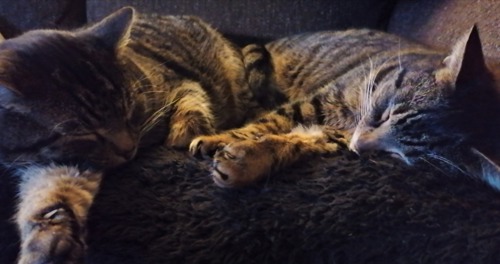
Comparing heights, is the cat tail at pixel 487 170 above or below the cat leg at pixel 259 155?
above

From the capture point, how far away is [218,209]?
3.71 feet

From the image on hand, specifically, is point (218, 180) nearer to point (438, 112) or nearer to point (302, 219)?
point (302, 219)

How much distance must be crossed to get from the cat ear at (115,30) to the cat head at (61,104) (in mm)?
50

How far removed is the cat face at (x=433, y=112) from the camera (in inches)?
48.6

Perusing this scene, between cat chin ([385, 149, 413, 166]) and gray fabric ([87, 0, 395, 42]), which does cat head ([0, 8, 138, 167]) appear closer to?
cat chin ([385, 149, 413, 166])

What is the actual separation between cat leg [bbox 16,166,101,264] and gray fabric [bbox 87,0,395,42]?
3.51ft

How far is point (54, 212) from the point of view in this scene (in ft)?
3.67

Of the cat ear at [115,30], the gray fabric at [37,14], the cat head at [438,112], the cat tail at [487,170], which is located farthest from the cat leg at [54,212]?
the gray fabric at [37,14]

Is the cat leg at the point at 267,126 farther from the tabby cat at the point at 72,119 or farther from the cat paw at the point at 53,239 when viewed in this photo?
the cat paw at the point at 53,239

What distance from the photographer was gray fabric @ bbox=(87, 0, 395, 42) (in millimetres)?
2125

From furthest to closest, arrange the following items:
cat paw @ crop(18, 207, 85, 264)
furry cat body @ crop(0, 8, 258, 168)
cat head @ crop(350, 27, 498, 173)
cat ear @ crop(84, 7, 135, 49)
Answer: cat ear @ crop(84, 7, 135, 49), cat head @ crop(350, 27, 498, 173), furry cat body @ crop(0, 8, 258, 168), cat paw @ crop(18, 207, 85, 264)

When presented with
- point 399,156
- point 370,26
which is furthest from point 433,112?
point 370,26

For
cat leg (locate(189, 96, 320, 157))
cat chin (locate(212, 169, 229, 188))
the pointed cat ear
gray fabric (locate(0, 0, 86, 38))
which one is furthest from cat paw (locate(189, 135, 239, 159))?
gray fabric (locate(0, 0, 86, 38))

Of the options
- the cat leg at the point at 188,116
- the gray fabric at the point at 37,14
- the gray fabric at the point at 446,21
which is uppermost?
the gray fabric at the point at 446,21
